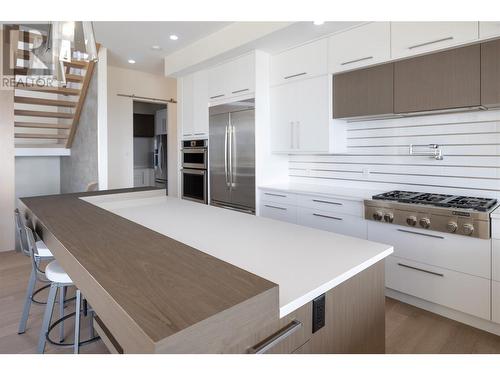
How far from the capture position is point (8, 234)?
426 centimetres

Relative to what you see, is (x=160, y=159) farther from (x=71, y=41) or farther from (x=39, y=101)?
(x=71, y=41)

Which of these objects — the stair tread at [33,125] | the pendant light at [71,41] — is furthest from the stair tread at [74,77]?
the pendant light at [71,41]

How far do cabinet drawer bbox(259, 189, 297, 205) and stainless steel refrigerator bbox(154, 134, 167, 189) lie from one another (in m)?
3.47

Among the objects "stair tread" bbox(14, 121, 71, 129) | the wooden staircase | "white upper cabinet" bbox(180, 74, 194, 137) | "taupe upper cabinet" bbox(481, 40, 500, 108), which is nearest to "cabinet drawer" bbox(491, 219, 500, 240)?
"taupe upper cabinet" bbox(481, 40, 500, 108)

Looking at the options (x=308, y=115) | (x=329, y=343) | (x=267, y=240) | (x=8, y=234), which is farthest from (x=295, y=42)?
(x=8, y=234)

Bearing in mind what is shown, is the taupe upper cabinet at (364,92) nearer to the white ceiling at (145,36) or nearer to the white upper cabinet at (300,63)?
the white upper cabinet at (300,63)

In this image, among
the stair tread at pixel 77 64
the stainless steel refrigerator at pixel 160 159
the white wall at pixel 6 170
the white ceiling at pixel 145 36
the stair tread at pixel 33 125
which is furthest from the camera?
the stainless steel refrigerator at pixel 160 159

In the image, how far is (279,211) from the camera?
364 centimetres

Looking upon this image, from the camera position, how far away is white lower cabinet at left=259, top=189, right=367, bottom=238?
9.73 feet

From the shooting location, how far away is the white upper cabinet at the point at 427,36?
239cm

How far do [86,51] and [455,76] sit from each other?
2535mm

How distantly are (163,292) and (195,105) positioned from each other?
402cm

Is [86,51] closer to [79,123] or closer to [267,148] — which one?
[267,148]

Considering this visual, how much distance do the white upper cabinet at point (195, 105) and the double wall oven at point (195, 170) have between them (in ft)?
0.49
